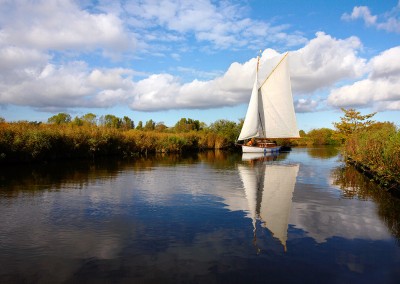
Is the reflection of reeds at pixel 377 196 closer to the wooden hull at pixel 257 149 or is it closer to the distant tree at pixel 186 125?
the wooden hull at pixel 257 149

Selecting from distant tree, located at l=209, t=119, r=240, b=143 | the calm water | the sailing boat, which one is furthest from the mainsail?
the calm water

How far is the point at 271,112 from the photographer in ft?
152

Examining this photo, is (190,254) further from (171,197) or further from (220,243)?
(171,197)

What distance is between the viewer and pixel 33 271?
5473 millimetres

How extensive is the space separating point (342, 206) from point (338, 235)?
3.52m

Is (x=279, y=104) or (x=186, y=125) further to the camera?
(x=186, y=125)

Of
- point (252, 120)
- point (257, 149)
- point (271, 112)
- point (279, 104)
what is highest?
point (279, 104)

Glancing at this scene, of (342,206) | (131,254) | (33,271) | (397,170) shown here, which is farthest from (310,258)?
(397,170)

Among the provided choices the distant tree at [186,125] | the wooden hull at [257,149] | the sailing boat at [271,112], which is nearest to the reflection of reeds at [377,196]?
the wooden hull at [257,149]

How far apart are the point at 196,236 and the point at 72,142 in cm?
2466

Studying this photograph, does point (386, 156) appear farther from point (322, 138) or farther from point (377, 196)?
point (322, 138)

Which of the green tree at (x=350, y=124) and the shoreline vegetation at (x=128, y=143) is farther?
the green tree at (x=350, y=124)

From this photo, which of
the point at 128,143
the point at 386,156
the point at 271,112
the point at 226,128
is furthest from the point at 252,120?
the point at 386,156

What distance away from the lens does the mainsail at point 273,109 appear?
4572cm
